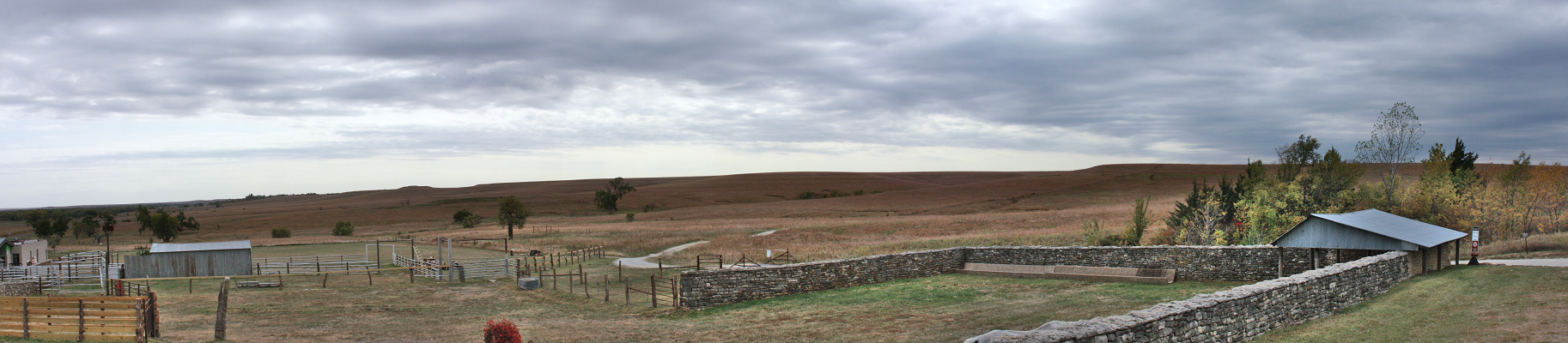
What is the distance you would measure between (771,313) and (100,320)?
1386cm

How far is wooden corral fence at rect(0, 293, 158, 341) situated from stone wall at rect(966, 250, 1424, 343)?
15442mm

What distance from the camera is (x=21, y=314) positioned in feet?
47.6

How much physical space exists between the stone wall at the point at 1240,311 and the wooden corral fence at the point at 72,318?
608 inches

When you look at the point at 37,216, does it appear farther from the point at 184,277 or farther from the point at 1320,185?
the point at 1320,185

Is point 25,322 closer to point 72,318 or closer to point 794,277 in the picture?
point 72,318

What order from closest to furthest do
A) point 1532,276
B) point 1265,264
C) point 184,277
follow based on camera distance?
point 1532,276, point 1265,264, point 184,277

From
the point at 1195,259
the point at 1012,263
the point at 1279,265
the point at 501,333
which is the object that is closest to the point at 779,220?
the point at 1012,263

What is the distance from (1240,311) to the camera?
1219cm

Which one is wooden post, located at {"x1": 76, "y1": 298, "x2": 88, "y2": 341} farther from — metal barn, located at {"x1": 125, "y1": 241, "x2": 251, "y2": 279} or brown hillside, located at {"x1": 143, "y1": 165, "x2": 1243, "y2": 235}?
brown hillside, located at {"x1": 143, "y1": 165, "x2": 1243, "y2": 235}

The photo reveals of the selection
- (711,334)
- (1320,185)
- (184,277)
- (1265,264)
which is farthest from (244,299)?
(1320,185)

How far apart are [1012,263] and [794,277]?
8.17 metres

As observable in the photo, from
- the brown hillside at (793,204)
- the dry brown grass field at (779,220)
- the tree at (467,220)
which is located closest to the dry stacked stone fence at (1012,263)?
the dry brown grass field at (779,220)

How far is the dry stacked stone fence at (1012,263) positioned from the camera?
22.3 m

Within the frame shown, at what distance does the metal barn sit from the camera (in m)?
35.8
